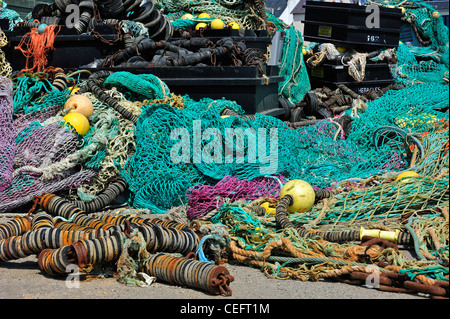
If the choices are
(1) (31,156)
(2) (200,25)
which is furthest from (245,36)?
(1) (31,156)

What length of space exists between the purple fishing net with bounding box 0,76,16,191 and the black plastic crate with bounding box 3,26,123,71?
2022mm

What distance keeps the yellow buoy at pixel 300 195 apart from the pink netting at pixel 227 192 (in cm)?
37

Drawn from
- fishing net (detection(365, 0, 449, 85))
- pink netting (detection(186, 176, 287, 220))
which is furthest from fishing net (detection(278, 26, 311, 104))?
pink netting (detection(186, 176, 287, 220))

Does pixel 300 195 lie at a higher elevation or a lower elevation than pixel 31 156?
lower

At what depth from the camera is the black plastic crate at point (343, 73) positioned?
10.2m

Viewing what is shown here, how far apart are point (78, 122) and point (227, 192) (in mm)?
1639

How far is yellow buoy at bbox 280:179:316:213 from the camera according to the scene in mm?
4660

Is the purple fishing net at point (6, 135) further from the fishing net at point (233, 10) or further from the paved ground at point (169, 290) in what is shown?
the fishing net at point (233, 10)

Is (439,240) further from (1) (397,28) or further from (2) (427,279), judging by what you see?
(1) (397,28)

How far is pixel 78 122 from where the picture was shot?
5445 mm

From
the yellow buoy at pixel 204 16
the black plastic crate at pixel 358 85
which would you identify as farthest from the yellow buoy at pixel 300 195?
the black plastic crate at pixel 358 85

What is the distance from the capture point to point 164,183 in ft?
16.8

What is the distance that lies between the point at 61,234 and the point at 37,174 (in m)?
1.53

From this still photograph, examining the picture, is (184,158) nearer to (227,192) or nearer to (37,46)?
(227,192)
